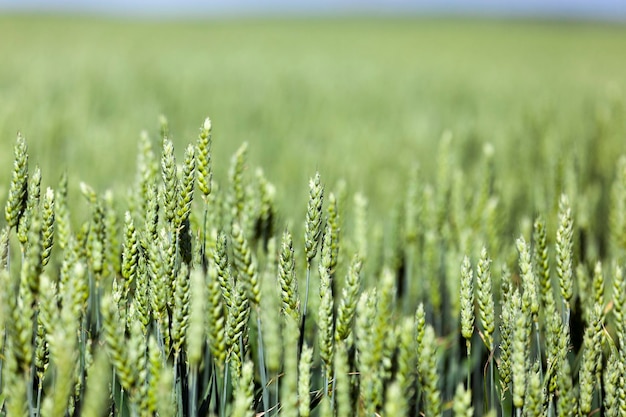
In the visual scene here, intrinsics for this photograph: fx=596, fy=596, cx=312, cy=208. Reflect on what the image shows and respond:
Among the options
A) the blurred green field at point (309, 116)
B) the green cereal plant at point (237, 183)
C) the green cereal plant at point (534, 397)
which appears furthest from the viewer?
the blurred green field at point (309, 116)

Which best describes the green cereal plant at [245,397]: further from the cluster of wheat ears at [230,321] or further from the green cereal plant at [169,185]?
the green cereal plant at [169,185]

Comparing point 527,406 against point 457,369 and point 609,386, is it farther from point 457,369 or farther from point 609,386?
point 457,369

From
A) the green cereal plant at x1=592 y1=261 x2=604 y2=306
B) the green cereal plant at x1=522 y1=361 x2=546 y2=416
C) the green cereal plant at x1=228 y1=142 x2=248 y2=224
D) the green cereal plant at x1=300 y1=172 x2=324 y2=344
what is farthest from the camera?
the green cereal plant at x1=228 y1=142 x2=248 y2=224

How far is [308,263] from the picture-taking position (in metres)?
0.83

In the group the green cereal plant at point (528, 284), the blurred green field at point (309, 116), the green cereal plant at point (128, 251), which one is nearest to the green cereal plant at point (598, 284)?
the green cereal plant at point (528, 284)

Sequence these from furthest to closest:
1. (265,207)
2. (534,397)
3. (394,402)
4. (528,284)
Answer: (265,207)
(528,284)
(534,397)
(394,402)

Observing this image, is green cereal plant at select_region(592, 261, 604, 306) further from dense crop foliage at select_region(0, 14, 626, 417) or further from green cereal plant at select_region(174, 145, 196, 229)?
A: green cereal plant at select_region(174, 145, 196, 229)

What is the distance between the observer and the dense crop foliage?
669 millimetres

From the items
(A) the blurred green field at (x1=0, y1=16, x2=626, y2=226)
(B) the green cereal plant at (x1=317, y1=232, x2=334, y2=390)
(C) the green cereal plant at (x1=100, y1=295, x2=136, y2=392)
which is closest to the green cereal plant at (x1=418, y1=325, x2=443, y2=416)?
(B) the green cereal plant at (x1=317, y1=232, x2=334, y2=390)

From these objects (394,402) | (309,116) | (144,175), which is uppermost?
(309,116)

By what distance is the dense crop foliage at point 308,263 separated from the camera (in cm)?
67

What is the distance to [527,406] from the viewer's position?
0.74 metres

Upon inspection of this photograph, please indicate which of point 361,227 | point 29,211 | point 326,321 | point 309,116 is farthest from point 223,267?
point 309,116

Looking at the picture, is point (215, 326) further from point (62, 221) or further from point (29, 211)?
point (62, 221)
